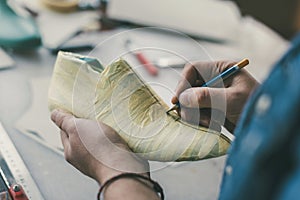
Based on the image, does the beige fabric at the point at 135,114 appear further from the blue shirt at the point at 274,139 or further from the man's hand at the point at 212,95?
the blue shirt at the point at 274,139

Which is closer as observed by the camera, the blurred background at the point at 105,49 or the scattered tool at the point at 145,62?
the blurred background at the point at 105,49

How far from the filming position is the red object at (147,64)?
84cm

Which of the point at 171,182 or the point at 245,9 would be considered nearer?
the point at 171,182

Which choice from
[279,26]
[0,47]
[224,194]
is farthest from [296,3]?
[224,194]

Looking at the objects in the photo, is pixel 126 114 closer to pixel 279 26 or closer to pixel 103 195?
pixel 103 195

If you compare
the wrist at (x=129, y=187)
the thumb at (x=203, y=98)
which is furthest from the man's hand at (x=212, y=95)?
the wrist at (x=129, y=187)

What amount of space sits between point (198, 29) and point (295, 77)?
2.27 ft

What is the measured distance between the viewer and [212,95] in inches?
23.4

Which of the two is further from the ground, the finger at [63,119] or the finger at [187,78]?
the finger at [187,78]

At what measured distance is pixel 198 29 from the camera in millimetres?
1012

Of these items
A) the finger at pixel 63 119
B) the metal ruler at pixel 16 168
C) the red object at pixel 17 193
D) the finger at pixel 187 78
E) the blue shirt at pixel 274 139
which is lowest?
the metal ruler at pixel 16 168

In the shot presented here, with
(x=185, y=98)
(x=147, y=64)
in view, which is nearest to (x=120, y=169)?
(x=185, y=98)

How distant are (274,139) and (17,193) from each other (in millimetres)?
347

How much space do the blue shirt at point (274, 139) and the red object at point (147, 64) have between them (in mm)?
466
